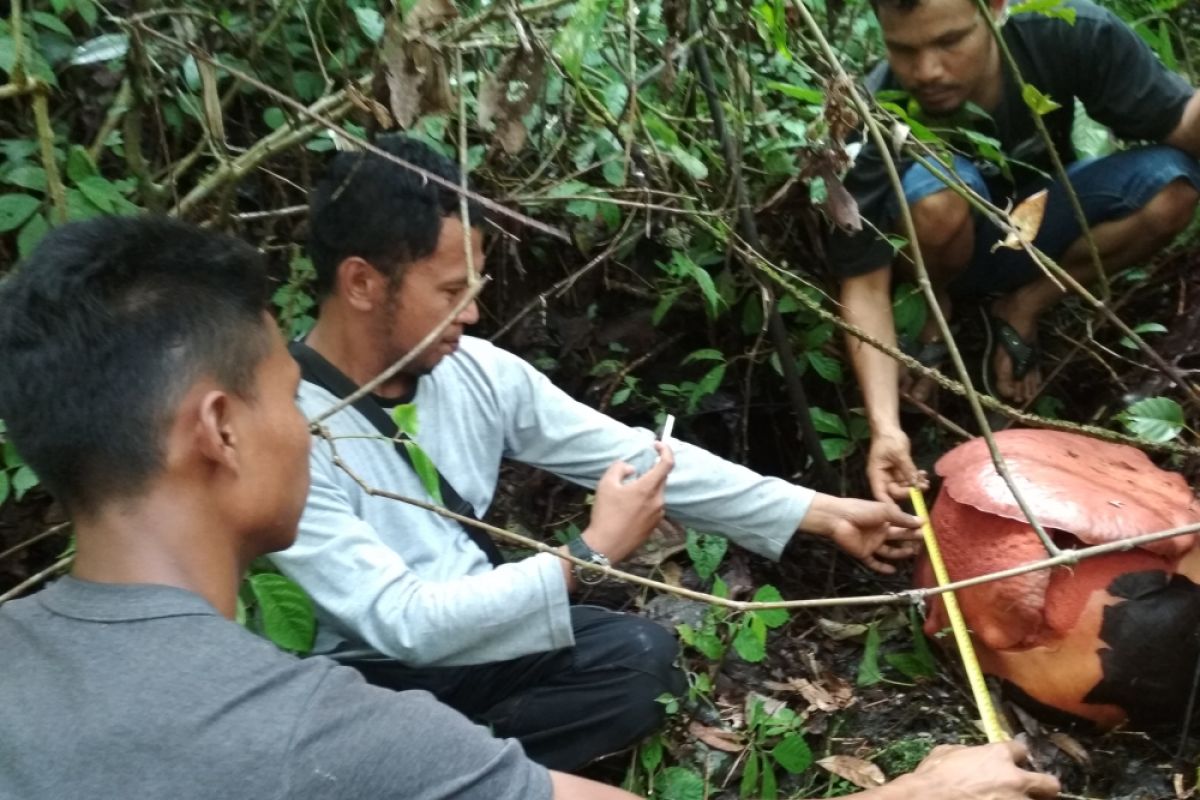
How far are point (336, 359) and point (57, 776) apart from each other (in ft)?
3.67

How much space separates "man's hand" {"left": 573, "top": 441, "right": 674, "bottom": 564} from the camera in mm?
1960

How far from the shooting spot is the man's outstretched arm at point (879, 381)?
91.5 inches

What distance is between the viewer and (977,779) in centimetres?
150

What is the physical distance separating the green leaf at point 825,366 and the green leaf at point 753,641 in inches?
28.0

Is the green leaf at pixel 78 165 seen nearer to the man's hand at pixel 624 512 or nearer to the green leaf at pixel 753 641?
the man's hand at pixel 624 512

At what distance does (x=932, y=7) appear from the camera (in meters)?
2.43

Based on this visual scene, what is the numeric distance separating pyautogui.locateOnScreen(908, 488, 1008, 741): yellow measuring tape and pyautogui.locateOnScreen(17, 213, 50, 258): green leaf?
75.3 inches

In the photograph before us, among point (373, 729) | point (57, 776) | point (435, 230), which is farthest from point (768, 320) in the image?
point (57, 776)

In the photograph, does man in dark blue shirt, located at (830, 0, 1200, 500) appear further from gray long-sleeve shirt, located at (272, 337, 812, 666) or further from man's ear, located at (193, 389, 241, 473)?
man's ear, located at (193, 389, 241, 473)

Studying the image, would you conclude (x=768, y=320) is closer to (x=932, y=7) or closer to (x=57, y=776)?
(x=932, y=7)

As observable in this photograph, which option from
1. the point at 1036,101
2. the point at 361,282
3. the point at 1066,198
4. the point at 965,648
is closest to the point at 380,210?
the point at 361,282

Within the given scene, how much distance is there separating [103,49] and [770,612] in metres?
1.99

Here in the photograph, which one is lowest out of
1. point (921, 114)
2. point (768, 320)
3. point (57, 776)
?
point (768, 320)

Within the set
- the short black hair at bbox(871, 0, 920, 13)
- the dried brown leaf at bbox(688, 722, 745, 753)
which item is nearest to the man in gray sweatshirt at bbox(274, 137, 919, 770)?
the dried brown leaf at bbox(688, 722, 745, 753)
